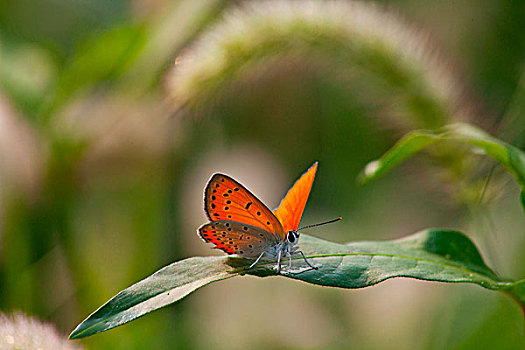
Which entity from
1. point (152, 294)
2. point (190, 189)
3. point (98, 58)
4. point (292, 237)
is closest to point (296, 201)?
point (292, 237)

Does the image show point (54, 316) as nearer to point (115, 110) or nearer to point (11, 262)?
point (11, 262)

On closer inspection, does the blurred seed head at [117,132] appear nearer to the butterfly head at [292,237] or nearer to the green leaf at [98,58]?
the green leaf at [98,58]

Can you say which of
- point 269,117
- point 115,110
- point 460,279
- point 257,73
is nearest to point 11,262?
point 115,110

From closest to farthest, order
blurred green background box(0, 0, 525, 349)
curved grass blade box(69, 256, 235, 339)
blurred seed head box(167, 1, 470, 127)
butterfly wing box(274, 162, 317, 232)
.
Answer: curved grass blade box(69, 256, 235, 339)
butterfly wing box(274, 162, 317, 232)
blurred seed head box(167, 1, 470, 127)
blurred green background box(0, 0, 525, 349)

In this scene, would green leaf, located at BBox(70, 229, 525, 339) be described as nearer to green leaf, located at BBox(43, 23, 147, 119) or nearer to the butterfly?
the butterfly

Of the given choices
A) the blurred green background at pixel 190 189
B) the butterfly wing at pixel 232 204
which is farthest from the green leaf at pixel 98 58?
the butterfly wing at pixel 232 204

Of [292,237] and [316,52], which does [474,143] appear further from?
[316,52]

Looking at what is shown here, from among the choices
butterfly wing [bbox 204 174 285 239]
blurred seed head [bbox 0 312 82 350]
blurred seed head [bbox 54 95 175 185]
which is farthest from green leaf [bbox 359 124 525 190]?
blurred seed head [bbox 54 95 175 185]
